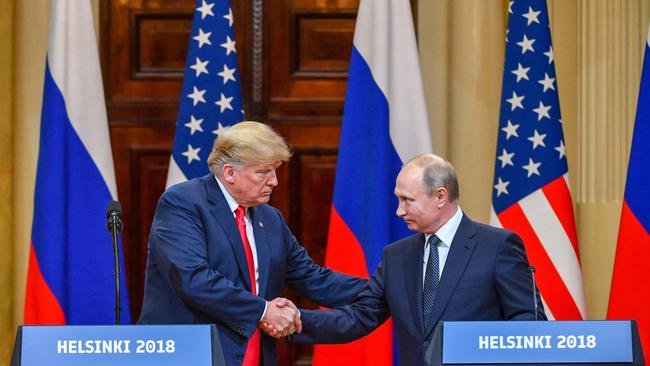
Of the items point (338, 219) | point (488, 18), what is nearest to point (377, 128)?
point (338, 219)

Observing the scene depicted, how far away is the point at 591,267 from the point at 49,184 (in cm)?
285

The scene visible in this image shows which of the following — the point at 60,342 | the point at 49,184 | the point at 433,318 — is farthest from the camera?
the point at 49,184

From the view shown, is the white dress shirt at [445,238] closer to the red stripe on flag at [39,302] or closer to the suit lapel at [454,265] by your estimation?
the suit lapel at [454,265]

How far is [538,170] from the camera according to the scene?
195 inches

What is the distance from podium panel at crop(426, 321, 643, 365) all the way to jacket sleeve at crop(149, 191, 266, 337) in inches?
34.1

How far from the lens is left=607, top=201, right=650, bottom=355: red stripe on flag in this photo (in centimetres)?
462

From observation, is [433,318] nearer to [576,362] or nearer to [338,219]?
[576,362]

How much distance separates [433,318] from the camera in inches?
141

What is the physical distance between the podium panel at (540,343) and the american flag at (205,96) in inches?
91.0

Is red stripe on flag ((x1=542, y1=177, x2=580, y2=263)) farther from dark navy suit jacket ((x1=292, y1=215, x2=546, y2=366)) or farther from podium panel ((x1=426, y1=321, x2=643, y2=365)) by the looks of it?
podium panel ((x1=426, y1=321, x2=643, y2=365))

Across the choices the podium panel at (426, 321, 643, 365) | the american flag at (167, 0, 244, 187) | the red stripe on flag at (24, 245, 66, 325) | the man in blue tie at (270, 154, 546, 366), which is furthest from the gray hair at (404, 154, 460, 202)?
the red stripe on flag at (24, 245, 66, 325)

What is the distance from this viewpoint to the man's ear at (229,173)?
3.78 metres

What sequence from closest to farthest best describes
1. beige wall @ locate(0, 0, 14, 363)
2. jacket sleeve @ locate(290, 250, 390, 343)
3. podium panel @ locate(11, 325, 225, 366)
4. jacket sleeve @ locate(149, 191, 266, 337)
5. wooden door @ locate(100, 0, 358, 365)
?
podium panel @ locate(11, 325, 225, 366) → jacket sleeve @ locate(149, 191, 266, 337) → jacket sleeve @ locate(290, 250, 390, 343) → beige wall @ locate(0, 0, 14, 363) → wooden door @ locate(100, 0, 358, 365)

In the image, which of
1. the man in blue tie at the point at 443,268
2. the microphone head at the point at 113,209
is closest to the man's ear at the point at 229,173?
the microphone head at the point at 113,209
